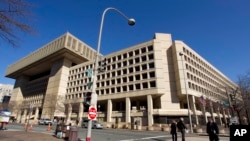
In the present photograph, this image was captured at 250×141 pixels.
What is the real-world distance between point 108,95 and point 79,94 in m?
15.1

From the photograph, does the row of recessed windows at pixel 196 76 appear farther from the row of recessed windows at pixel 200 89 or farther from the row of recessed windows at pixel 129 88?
the row of recessed windows at pixel 129 88

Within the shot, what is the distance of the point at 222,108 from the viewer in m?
54.7

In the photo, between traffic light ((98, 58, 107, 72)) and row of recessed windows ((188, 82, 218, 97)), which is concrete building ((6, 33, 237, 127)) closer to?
row of recessed windows ((188, 82, 218, 97))

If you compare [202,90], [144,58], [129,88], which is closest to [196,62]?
[202,90]

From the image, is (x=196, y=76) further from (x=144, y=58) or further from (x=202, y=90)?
(x=144, y=58)

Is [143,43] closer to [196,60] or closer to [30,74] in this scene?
[196,60]

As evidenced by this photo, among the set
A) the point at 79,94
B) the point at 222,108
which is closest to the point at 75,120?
the point at 79,94

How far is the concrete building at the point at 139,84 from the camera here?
42.2 m

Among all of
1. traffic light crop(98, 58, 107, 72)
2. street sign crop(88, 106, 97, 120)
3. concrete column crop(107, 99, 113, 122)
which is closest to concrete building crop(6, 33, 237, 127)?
concrete column crop(107, 99, 113, 122)

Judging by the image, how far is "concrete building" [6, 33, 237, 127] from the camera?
42.2m

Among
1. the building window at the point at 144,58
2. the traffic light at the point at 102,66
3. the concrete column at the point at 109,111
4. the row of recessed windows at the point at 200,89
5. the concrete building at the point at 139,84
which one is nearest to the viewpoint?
the traffic light at the point at 102,66

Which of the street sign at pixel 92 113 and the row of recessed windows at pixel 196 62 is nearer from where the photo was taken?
the street sign at pixel 92 113

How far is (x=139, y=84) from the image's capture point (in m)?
45.8

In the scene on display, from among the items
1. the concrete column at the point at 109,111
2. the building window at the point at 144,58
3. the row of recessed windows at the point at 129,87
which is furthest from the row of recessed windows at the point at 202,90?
the concrete column at the point at 109,111
